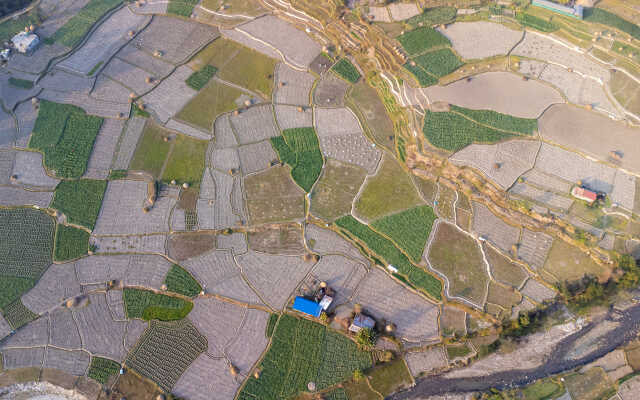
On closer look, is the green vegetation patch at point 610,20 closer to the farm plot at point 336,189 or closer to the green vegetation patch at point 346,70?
the green vegetation patch at point 346,70

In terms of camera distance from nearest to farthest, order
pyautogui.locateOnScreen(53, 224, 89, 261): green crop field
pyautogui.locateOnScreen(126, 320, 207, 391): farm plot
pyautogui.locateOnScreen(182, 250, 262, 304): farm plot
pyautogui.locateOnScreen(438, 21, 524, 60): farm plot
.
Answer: pyautogui.locateOnScreen(126, 320, 207, 391): farm plot, pyautogui.locateOnScreen(182, 250, 262, 304): farm plot, pyautogui.locateOnScreen(53, 224, 89, 261): green crop field, pyautogui.locateOnScreen(438, 21, 524, 60): farm plot

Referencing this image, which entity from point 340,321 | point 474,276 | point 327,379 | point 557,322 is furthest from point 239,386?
point 557,322

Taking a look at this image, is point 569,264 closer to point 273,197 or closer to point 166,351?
point 273,197

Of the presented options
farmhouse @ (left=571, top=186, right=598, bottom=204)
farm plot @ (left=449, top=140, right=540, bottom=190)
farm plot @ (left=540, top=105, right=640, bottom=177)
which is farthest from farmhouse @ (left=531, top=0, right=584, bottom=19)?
farmhouse @ (left=571, top=186, right=598, bottom=204)

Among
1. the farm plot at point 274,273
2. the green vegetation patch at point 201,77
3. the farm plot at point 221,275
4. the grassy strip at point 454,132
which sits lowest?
the farm plot at point 221,275

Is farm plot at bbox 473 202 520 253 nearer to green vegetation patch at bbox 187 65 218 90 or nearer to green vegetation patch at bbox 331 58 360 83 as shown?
green vegetation patch at bbox 331 58 360 83

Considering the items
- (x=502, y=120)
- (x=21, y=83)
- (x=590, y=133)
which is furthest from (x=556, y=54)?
(x=21, y=83)

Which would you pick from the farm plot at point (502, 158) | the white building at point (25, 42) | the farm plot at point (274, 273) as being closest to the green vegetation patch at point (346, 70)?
the farm plot at point (502, 158)
